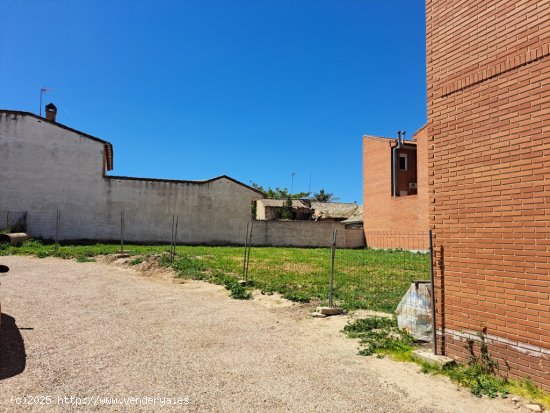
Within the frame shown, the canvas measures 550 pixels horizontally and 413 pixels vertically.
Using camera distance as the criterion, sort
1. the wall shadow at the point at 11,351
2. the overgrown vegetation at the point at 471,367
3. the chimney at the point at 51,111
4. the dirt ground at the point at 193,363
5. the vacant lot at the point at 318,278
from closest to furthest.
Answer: the dirt ground at the point at 193,363, the overgrown vegetation at the point at 471,367, the wall shadow at the point at 11,351, the vacant lot at the point at 318,278, the chimney at the point at 51,111

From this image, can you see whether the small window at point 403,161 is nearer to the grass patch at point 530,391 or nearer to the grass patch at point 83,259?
the grass patch at point 83,259

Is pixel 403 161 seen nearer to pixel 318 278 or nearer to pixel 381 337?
pixel 318 278

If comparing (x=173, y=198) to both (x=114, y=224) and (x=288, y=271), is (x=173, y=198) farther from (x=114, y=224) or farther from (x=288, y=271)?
(x=288, y=271)

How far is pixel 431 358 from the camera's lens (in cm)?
523

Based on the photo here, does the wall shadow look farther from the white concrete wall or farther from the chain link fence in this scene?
the white concrete wall

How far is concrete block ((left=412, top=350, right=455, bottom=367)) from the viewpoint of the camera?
5105mm

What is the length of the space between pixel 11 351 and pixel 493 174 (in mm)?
6872

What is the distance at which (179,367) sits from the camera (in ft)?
16.5

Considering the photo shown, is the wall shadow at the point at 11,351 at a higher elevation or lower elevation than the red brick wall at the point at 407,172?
lower

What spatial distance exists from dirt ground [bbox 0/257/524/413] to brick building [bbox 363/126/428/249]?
888 inches

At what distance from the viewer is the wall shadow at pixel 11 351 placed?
4650 mm

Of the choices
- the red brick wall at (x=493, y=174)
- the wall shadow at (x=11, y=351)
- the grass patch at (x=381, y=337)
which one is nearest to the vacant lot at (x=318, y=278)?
the grass patch at (x=381, y=337)

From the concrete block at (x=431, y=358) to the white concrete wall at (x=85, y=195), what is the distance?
79.0 ft

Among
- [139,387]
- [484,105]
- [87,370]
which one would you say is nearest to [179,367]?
[139,387]
